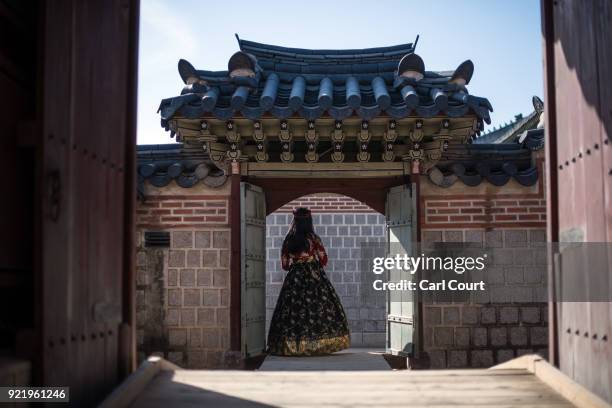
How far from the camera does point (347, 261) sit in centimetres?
1095

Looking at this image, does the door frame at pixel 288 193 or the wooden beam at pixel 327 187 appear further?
the wooden beam at pixel 327 187

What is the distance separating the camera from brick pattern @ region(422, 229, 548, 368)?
733 centimetres

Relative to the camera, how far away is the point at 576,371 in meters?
3.06

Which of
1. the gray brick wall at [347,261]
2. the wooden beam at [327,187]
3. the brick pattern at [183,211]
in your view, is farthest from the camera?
the gray brick wall at [347,261]

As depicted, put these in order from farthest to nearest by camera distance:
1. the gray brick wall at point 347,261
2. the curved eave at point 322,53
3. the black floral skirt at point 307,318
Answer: the gray brick wall at point 347,261
the curved eave at point 322,53
the black floral skirt at point 307,318

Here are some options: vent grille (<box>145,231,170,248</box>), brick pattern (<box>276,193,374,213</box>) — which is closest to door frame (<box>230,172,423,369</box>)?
vent grille (<box>145,231,170,248</box>)

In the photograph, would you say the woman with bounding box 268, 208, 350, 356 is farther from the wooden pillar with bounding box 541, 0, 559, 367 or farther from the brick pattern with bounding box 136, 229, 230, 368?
the wooden pillar with bounding box 541, 0, 559, 367

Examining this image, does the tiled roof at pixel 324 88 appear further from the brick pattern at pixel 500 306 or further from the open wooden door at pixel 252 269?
the brick pattern at pixel 500 306

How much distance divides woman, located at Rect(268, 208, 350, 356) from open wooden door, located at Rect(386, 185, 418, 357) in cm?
69

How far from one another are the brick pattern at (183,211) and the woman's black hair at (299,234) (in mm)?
1127

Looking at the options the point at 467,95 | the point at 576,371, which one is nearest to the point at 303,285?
the point at 467,95

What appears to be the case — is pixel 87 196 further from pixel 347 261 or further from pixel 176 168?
pixel 347 261

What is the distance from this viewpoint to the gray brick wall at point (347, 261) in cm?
1086

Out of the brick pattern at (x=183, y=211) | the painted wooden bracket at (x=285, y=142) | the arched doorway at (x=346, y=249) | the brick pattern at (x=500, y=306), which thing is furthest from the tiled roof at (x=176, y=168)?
the arched doorway at (x=346, y=249)
